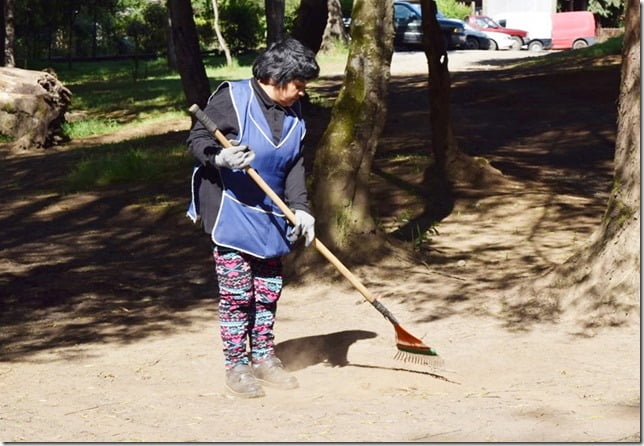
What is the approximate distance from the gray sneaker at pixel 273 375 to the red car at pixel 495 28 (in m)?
35.5

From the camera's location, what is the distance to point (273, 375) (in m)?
6.35

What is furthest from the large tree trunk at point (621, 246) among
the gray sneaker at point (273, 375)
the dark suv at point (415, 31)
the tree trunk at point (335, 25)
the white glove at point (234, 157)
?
the dark suv at point (415, 31)

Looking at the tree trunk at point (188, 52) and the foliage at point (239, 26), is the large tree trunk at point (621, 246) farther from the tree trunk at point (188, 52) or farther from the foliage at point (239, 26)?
the foliage at point (239, 26)

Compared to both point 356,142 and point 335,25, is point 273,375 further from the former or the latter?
point 335,25

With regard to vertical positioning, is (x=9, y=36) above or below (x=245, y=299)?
above

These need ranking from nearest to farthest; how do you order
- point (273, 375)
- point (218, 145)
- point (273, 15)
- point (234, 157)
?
point (234, 157) < point (218, 145) < point (273, 375) < point (273, 15)

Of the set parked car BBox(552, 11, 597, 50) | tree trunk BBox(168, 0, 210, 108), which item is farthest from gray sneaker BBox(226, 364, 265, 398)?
parked car BBox(552, 11, 597, 50)

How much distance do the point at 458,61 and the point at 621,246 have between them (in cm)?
2495

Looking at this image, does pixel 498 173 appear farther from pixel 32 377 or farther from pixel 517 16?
pixel 517 16

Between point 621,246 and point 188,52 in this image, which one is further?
point 188,52

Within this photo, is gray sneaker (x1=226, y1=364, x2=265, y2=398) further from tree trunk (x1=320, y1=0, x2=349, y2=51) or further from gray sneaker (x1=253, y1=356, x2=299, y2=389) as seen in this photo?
tree trunk (x1=320, y1=0, x2=349, y2=51)

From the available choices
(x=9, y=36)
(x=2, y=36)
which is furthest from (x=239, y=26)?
(x=2, y=36)

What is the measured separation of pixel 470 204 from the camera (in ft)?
38.8

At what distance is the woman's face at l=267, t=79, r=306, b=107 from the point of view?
19.7 feet
